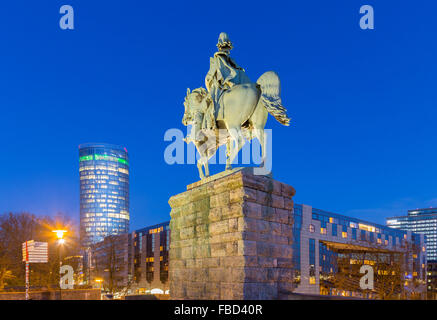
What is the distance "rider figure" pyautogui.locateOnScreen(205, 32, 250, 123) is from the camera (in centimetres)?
1109

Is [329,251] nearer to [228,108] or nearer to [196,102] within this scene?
[196,102]

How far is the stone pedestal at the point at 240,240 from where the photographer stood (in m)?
8.74

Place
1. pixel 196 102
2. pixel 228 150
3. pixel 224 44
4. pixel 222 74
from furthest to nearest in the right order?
1. pixel 196 102
2. pixel 228 150
3. pixel 224 44
4. pixel 222 74

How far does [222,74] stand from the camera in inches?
440

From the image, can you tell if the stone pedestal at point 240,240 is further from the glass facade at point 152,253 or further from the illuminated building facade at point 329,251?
the glass facade at point 152,253

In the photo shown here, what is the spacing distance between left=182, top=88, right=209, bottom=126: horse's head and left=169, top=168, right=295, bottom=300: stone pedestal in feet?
7.62

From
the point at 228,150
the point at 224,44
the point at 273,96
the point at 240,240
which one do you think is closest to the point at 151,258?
the point at 228,150

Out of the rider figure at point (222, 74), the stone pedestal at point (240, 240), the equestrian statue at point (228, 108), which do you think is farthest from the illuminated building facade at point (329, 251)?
the rider figure at point (222, 74)

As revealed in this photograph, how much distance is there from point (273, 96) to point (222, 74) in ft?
6.10

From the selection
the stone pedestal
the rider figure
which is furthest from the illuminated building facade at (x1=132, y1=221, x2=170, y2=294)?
the rider figure
